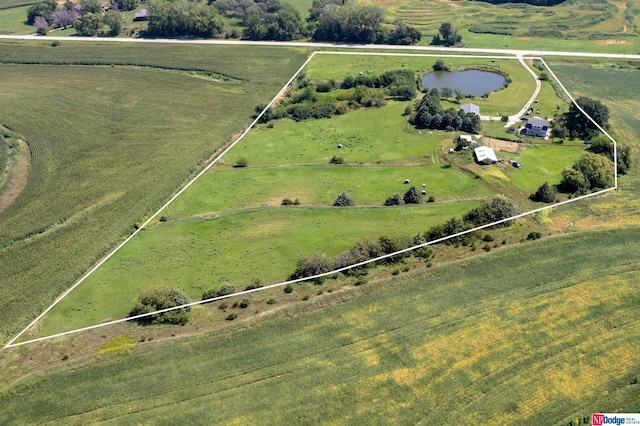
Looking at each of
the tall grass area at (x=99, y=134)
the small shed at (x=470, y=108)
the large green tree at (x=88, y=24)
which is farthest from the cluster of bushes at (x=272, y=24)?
the small shed at (x=470, y=108)

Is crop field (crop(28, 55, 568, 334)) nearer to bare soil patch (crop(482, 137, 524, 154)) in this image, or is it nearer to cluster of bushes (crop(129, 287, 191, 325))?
cluster of bushes (crop(129, 287, 191, 325))

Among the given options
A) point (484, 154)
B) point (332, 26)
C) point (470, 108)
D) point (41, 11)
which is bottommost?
point (484, 154)

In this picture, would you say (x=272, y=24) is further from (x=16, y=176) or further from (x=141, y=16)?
(x=16, y=176)

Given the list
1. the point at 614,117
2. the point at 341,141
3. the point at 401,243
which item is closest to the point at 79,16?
the point at 341,141

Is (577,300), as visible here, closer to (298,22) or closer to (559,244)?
(559,244)

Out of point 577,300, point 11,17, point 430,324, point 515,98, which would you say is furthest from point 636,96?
point 11,17

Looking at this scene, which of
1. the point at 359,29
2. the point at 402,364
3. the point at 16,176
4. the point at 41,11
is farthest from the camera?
the point at 41,11
